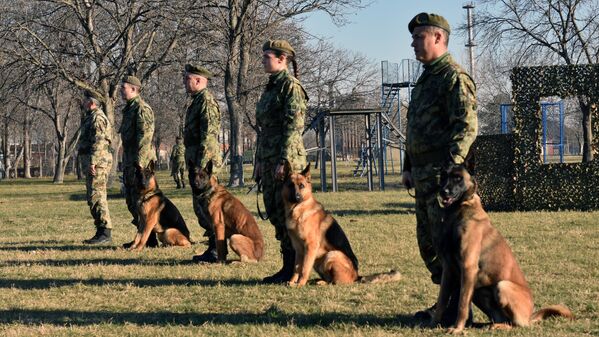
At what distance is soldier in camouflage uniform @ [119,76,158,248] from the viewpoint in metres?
9.61

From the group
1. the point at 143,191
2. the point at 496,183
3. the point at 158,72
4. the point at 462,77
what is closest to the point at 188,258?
the point at 143,191

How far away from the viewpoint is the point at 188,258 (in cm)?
884

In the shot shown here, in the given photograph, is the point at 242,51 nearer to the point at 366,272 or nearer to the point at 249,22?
the point at 249,22

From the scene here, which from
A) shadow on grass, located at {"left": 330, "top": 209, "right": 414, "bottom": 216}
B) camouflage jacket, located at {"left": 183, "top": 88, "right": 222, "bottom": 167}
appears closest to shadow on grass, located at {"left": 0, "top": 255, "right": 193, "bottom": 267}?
camouflage jacket, located at {"left": 183, "top": 88, "right": 222, "bottom": 167}

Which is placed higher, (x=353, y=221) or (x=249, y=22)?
(x=249, y=22)

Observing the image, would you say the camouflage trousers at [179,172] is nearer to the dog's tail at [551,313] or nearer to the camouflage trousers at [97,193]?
the camouflage trousers at [97,193]

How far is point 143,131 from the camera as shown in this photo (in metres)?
9.61

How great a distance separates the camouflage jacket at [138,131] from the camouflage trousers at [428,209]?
549 cm

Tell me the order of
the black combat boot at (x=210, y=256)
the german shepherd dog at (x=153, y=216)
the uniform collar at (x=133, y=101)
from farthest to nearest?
the uniform collar at (x=133, y=101)
the german shepherd dog at (x=153, y=216)
the black combat boot at (x=210, y=256)

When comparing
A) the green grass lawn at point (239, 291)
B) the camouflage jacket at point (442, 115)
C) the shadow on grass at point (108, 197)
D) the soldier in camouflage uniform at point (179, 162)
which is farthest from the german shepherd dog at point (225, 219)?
the soldier in camouflage uniform at point (179, 162)

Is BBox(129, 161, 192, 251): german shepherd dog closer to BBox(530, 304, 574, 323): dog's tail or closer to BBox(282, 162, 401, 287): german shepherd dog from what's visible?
BBox(282, 162, 401, 287): german shepherd dog

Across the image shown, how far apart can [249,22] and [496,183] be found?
15196 mm

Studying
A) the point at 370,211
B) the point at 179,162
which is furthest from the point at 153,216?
the point at 179,162

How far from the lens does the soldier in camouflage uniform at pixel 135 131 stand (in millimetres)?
9609
